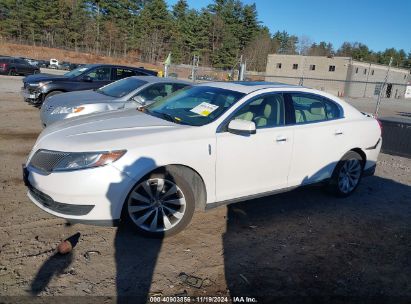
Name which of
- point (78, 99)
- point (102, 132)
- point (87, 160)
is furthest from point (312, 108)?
point (78, 99)

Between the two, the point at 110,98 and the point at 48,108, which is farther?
the point at 110,98

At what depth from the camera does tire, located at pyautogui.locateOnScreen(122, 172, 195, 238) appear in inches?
143

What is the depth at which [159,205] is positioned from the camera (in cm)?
376

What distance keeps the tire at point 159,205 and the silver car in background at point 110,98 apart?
4055 millimetres

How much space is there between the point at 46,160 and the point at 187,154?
1351 mm

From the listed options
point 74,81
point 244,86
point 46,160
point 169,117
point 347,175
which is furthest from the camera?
point 74,81

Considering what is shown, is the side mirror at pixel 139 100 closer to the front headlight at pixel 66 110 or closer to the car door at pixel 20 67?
the front headlight at pixel 66 110

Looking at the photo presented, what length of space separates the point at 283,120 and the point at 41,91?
8.38 meters

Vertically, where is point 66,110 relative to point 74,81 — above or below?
below

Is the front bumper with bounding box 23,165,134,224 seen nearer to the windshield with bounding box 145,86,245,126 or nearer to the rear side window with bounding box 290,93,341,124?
the windshield with bounding box 145,86,245,126

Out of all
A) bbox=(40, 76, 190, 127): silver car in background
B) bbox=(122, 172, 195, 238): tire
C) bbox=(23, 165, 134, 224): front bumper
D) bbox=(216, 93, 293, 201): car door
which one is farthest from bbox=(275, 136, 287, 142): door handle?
bbox=(40, 76, 190, 127): silver car in background

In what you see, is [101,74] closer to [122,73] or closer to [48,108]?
[122,73]

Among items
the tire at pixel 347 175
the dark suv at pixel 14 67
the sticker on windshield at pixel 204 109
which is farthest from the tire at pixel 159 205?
the dark suv at pixel 14 67

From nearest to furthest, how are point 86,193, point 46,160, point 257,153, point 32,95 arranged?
point 86,193, point 46,160, point 257,153, point 32,95
